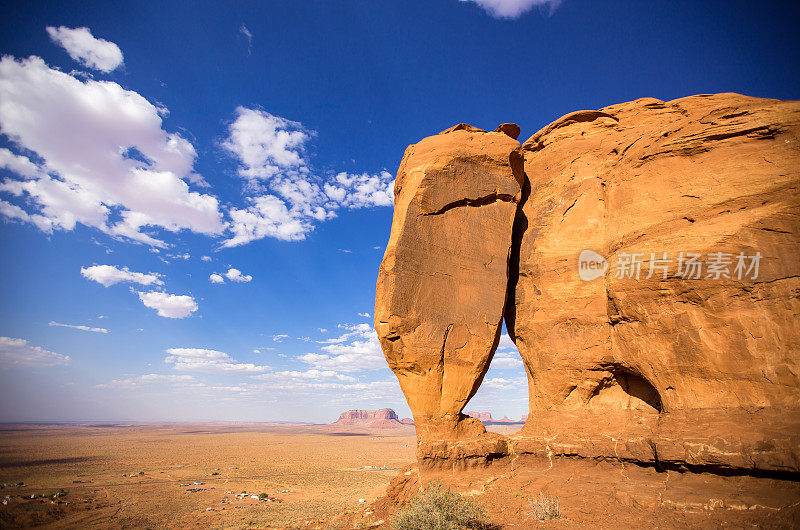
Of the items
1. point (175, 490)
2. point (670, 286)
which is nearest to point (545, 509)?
point (670, 286)

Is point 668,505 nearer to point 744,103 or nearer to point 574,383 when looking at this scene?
point 574,383

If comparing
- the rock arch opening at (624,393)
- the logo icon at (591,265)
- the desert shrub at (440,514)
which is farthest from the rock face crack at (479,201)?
the desert shrub at (440,514)

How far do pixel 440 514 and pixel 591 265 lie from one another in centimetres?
748

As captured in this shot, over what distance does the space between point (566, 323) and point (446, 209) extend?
4.81 meters

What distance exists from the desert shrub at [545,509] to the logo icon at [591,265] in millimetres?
5705

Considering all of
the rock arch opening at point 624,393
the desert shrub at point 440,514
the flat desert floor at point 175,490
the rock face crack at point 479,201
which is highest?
the rock face crack at point 479,201

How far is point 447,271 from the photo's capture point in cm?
1114

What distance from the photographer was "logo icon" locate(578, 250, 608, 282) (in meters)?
10.4

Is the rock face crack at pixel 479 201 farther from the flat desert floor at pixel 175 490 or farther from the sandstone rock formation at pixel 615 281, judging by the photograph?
the flat desert floor at pixel 175 490

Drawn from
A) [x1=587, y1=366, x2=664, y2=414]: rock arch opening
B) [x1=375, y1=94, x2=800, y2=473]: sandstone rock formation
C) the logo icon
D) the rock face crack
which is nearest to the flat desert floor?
[x1=375, y1=94, x2=800, y2=473]: sandstone rock formation

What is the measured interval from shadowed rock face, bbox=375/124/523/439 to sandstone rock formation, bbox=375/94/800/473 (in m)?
0.04

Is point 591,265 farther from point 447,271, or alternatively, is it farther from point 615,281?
point 447,271

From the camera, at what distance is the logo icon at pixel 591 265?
1040 centimetres

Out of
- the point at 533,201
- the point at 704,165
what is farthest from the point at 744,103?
the point at 533,201
